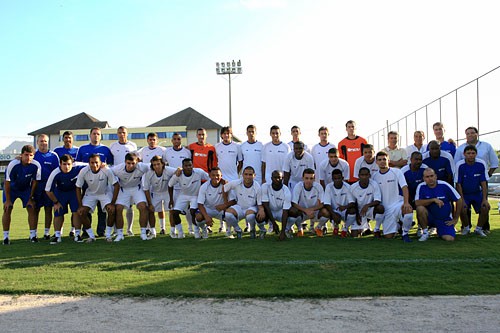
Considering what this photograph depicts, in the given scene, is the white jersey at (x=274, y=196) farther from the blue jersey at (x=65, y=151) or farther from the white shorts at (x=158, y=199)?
the blue jersey at (x=65, y=151)

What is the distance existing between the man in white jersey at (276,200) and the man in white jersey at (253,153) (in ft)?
4.40

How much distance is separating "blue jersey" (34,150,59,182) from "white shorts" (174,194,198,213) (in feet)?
8.44

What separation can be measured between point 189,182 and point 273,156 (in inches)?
73.7

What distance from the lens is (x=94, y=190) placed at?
8.00 metres

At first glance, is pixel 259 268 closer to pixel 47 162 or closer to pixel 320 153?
pixel 320 153

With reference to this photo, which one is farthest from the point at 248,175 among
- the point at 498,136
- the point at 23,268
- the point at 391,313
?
the point at 498,136

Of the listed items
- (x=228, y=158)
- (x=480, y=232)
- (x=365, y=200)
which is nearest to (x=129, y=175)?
(x=228, y=158)

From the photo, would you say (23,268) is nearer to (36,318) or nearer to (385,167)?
(36,318)

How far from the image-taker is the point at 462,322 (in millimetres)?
3223

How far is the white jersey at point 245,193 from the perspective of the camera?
781cm

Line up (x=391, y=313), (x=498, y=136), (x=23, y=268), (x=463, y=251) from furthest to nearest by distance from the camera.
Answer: (x=498, y=136)
(x=463, y=251)
(x=23, y=268)
(x=391, y=313)

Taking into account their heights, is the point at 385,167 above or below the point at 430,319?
above

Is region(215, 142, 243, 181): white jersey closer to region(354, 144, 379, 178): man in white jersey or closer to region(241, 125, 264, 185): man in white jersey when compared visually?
region(241, 125, 264, 185): man in white jersey

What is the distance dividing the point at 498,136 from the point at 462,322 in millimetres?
17530
